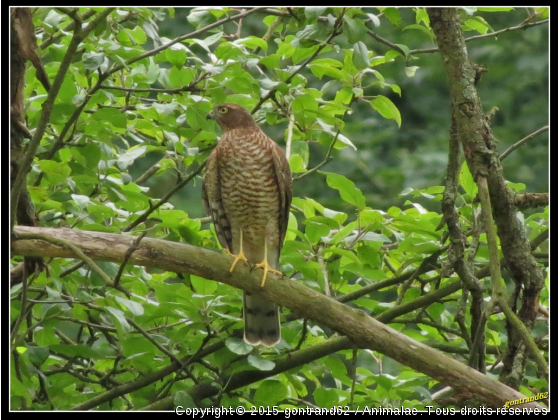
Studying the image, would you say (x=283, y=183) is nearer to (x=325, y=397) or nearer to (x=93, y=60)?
(x=325, y=397)

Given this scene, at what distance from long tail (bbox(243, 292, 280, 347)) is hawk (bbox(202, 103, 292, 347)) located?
0.31 ft

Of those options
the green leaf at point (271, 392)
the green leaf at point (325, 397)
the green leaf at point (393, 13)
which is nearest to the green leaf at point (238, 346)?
the green leaf at point (271, 392)

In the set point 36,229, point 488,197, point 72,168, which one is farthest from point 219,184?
point 488,197

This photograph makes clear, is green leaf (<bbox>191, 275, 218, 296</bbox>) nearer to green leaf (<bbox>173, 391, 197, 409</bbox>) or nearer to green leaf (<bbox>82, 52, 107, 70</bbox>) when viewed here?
green leaf (<bbox>173, 391, 197, 409</bbox>)

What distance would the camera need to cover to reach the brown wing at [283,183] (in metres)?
3.83

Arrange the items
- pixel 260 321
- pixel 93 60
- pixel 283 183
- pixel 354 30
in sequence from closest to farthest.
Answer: pixel 354 30
pixel 93 60
pixel 260 321
pixel 283 183

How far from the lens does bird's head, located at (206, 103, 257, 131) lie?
3711 millimetres

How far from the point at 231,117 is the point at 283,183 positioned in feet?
1.45

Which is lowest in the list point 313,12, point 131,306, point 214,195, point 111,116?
point 131,306

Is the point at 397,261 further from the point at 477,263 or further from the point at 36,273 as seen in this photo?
the point at 36,273

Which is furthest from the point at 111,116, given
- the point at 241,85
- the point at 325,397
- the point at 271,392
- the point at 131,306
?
the point at 325,397

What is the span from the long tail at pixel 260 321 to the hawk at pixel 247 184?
0.31 ft

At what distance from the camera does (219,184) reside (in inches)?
161

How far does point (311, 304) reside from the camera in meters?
2.95
